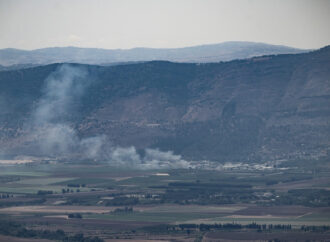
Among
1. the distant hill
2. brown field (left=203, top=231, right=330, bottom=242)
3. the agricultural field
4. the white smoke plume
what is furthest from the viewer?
the distant hill

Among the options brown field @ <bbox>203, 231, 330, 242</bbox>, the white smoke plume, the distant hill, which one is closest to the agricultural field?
brown field @ <bbox>203, 231, 330, 242</bbox>

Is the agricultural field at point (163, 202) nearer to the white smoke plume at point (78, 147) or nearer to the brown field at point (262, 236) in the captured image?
the brown field at point (262, 236)

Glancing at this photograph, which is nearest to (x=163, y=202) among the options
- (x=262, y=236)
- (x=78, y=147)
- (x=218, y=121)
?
(x=262, y=236)

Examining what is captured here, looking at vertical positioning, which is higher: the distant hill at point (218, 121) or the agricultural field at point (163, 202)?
the distant hill at point (218, 121)

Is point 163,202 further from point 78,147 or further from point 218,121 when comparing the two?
point 218,121

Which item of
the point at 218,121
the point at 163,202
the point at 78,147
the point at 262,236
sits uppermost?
the point at 218,121

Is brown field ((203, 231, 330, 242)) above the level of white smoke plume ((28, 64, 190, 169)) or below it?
below

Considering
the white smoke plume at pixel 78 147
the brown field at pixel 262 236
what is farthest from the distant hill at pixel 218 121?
the brown field at pixel 262 236

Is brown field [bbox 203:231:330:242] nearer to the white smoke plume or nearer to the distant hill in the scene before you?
the white smoke plume
